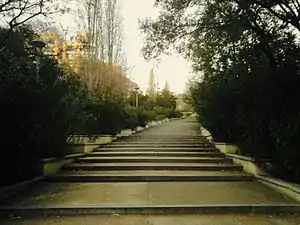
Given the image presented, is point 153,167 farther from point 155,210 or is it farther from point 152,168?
point 155,210

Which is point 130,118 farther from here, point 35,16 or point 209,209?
point 209,209

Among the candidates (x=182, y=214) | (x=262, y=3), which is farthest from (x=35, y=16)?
(x=182, y=214)

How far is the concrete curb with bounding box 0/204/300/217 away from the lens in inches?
275

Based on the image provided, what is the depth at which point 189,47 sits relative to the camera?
12.2m

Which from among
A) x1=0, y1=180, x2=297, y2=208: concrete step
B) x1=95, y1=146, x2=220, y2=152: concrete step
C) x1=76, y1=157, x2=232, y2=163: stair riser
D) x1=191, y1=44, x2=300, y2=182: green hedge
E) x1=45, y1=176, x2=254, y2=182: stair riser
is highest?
x1=191, y1=44, x2=300, y2=182: green hedge

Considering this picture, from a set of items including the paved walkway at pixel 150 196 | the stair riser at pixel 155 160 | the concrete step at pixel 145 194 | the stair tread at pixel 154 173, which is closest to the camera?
the paved walkway at pixel 150 196

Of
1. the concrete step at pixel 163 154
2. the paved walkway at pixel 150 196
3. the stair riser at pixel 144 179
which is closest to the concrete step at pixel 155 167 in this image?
the paved walkway at pixel 150 196

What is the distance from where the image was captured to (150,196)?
26.8ft

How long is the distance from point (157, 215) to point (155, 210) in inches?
7.2

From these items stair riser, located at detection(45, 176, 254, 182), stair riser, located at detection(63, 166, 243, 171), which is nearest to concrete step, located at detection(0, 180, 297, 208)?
stair riser, located at detection(45, 176, 254, 182)

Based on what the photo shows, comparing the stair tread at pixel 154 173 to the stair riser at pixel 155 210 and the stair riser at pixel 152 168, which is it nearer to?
the stair riser at pixel 152 168

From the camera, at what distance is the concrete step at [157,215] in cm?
648

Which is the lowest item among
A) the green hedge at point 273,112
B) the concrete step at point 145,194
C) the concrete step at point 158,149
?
the concrete step at point 145,194

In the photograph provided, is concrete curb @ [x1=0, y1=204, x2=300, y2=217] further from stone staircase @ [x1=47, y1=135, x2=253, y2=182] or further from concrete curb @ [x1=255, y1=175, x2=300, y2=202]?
stone staircase @ [x1=47, y1=135, x2=253, y2=182]
